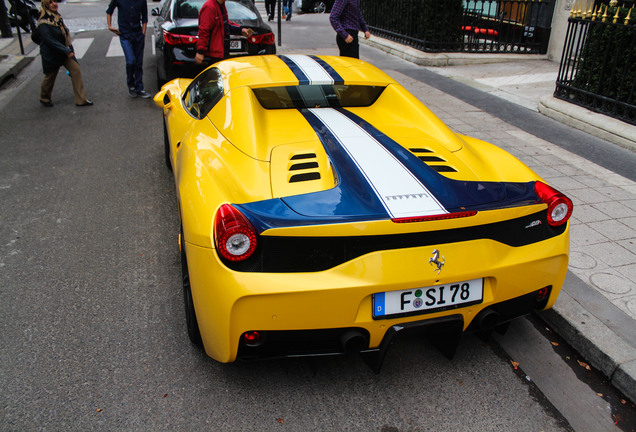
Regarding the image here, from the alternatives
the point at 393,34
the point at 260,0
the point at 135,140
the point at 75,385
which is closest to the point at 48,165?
the point at 135,140

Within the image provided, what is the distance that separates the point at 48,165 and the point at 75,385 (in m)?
3.95

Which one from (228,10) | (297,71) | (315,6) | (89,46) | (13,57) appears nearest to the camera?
(297,71)

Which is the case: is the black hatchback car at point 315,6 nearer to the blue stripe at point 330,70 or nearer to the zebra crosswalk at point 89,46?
the zebra crosswalk at point 89,46

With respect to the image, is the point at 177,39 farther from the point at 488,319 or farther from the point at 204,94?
the point at 488,319

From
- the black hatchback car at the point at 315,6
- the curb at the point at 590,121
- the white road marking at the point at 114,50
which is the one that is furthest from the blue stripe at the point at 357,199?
the black hatchback car at the point at 315,6

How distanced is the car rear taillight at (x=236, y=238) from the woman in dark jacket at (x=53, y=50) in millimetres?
6997

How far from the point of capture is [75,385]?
259 cm

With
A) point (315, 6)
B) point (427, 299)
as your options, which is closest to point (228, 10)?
point (427, 299)

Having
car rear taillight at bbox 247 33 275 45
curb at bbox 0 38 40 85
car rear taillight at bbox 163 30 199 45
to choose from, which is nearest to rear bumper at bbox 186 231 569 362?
car rear taillight at bbox 163 30 199 45

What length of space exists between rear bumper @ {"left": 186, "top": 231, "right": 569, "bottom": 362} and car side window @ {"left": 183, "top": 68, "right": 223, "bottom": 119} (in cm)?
149

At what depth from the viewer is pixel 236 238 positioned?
2.19m

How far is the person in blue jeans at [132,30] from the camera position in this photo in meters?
8.38

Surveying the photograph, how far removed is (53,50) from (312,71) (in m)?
5.84

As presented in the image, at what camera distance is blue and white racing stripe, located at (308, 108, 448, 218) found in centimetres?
230
